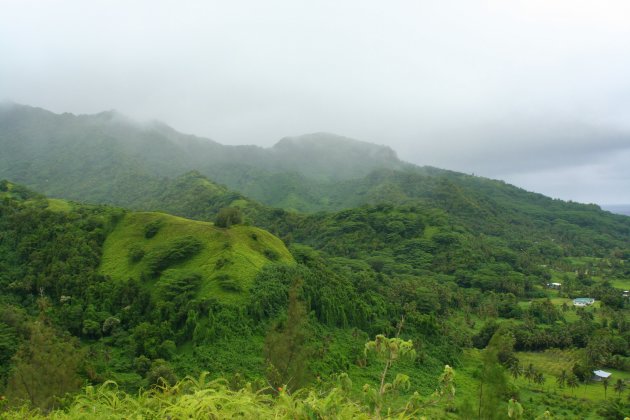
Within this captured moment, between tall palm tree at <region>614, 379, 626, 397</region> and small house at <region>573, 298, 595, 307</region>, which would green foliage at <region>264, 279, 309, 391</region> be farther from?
small house at <region>573, 298, 595, 307</region>

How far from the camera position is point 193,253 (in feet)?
184

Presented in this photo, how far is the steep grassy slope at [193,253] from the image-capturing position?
49.2 metres

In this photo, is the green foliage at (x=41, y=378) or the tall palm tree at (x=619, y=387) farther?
the tall palm tree at (x=619, y=387)

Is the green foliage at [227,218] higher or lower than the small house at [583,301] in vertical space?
higher

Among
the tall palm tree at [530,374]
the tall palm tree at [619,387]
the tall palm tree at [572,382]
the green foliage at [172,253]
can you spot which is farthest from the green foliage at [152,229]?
the tall palm tree at [619,387]

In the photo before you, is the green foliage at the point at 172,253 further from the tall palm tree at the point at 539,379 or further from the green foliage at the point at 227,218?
the tall palm tree at the point at 539,379

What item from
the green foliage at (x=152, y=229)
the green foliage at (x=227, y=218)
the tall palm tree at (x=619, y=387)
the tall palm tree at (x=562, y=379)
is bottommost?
the tall palm tree at (x=562, y=379)

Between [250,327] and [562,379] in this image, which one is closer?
[250,327]

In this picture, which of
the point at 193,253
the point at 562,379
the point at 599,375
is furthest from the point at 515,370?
the point at 193,253

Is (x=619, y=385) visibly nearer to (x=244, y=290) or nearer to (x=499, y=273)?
(x=244, y=290)

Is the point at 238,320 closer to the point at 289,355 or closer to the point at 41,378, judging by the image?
the point at 289,355

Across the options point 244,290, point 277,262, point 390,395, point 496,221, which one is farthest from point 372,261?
point 390,395

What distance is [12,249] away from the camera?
6272cm

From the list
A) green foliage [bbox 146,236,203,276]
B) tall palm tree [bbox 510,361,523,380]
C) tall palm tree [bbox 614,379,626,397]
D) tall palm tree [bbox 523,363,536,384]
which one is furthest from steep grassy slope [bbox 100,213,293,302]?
tall palm tree [bbox 614,379,626,397]
